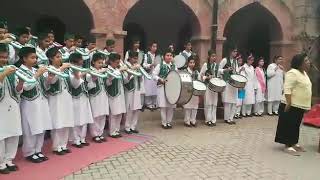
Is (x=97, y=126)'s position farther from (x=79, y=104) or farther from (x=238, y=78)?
(x=238, y=78)

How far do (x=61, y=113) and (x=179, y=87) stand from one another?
293 cm

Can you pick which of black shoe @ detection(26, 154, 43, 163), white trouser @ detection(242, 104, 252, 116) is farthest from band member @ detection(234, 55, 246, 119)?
black shoe @ detection(26, 154, 43, 163)

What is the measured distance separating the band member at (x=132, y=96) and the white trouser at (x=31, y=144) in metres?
2.45

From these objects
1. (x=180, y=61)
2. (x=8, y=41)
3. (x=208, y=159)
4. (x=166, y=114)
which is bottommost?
(x=208, y=159)

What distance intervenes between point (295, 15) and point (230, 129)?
20.5ft

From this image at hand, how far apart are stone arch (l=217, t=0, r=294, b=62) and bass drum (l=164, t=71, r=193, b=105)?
428 centimetres

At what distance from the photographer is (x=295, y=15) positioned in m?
13.9

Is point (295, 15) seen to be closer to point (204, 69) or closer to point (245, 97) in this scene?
point (245, 97)

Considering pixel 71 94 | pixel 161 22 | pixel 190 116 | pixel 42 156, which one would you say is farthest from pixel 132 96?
pixel 161 22

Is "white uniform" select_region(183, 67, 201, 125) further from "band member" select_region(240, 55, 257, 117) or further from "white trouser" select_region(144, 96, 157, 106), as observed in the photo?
"band member" select_region(240, 55, 257, 117)

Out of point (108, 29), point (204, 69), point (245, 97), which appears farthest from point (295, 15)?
point (108, 29)

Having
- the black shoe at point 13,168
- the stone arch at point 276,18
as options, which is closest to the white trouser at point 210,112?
the stone arch at point 276,18

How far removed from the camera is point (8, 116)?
550 centimetres

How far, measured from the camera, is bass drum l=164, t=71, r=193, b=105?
8586mm
